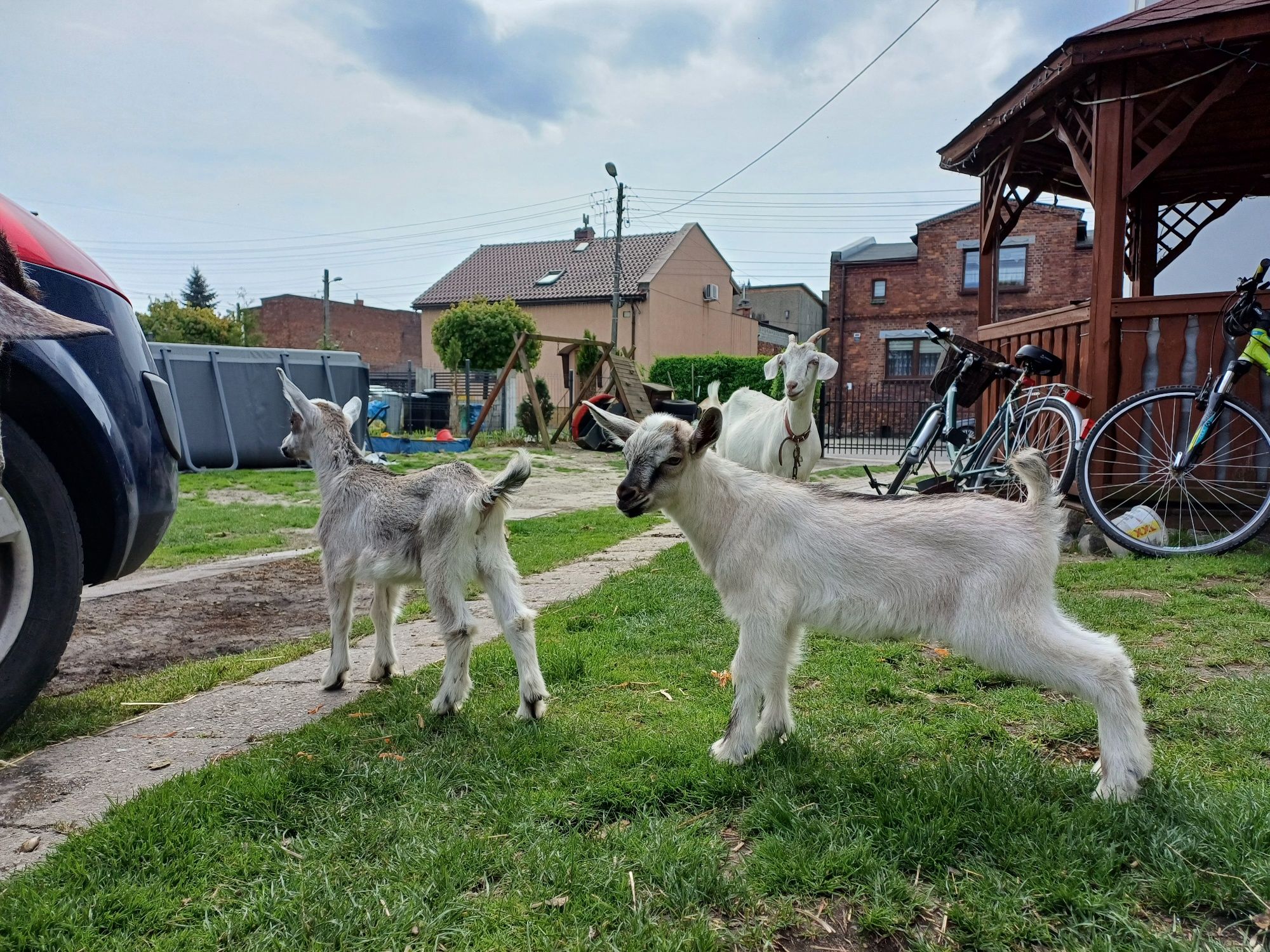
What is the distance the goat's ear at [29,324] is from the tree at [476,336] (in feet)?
93.7

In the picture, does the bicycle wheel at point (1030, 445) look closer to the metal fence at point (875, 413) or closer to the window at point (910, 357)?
the metal fence at point (875, 413)

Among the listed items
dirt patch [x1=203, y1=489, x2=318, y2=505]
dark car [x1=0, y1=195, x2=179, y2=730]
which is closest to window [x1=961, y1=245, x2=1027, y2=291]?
dirt patch [x1=203, y1=489, x2=318, y2=505]

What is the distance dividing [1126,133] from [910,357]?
87.9 ft

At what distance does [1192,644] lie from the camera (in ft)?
13.2

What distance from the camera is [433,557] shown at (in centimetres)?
363

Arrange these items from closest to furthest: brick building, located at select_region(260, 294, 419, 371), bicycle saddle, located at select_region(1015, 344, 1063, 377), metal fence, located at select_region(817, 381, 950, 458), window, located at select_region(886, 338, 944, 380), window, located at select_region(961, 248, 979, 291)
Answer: bicycle saddle, located at select_region(1015, 344, 1063, 377) → metal fence, located at select_region(817, 381, 950, 458) → window, located at select_region(961, 248, 979, 291) → window, located at select_region(886, 338, 944, 380) → brick building, located at select_region(260, 294, 419, 371)

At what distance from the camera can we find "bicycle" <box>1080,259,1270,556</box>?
5.82 metres

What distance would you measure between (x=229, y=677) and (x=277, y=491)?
8.75 metres

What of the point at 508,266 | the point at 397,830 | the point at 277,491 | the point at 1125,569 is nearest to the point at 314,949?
the point at 397,830

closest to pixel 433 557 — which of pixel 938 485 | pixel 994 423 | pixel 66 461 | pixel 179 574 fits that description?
pixel 66 461

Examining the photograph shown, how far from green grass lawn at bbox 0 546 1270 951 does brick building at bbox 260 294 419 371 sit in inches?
1918

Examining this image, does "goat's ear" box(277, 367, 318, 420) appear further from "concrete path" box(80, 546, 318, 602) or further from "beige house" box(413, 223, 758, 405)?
"beige house" box(413, 223, 758, 405)

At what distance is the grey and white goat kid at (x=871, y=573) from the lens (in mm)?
2602

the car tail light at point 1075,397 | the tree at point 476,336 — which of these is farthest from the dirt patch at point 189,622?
the tree at point 476,336
